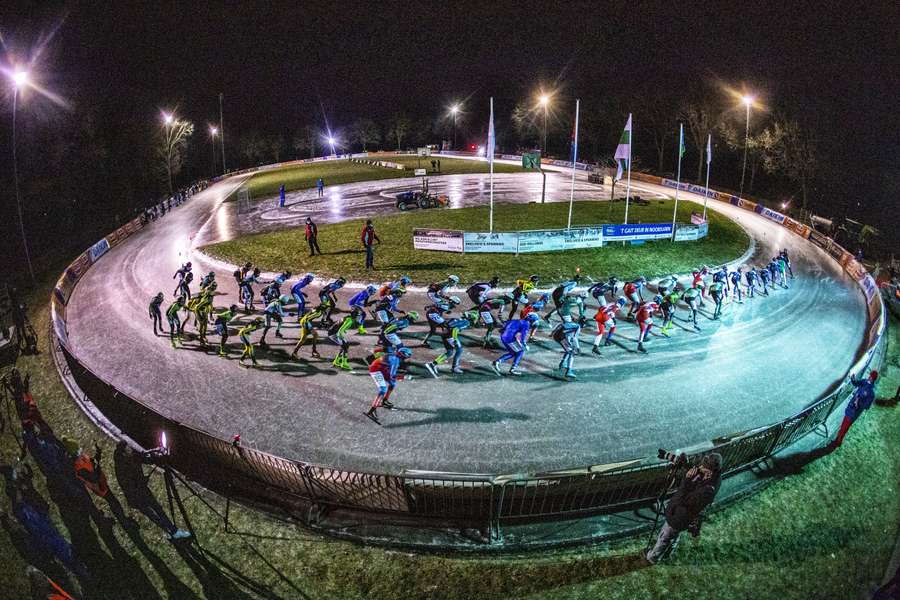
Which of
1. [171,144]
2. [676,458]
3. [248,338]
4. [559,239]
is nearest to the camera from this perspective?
[676,458]

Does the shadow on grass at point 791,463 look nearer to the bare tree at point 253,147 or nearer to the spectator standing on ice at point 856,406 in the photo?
the spectator standing on ice at point 856,406

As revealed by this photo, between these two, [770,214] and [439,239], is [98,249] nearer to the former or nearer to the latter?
[439,239]

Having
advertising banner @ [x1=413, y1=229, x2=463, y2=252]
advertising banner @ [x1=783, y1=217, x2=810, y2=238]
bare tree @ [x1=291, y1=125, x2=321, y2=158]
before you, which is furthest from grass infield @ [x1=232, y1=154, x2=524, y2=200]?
bare tree @ [x1=291, y1=125, x2=321, y2=158]

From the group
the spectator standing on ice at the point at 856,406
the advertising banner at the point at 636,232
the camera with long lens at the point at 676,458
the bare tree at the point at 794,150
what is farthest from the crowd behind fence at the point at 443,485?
the bare tree at the point at 794,150

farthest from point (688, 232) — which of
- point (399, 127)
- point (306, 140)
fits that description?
point (306, 140)

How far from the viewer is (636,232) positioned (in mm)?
28391

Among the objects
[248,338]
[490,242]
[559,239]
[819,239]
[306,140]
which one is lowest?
[248,338]

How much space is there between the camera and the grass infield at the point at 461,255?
23.7 metres

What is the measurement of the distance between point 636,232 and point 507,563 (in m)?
23.7

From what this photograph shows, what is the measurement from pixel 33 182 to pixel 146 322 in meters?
44.0

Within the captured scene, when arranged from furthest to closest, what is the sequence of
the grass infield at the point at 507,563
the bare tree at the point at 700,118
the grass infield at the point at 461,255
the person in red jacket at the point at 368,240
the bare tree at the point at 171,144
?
the bare tree at the point at 171,144, the bare tree at the point at 700,118, the grass infield at the point at 461,255, the person in red jacket at the point at 368,240, the grass infield at the point at 507,563

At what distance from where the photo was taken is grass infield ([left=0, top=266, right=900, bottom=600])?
7672 millimetres

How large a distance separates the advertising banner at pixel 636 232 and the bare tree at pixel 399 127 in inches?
3257

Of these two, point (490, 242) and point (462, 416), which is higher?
point (490, 242)
